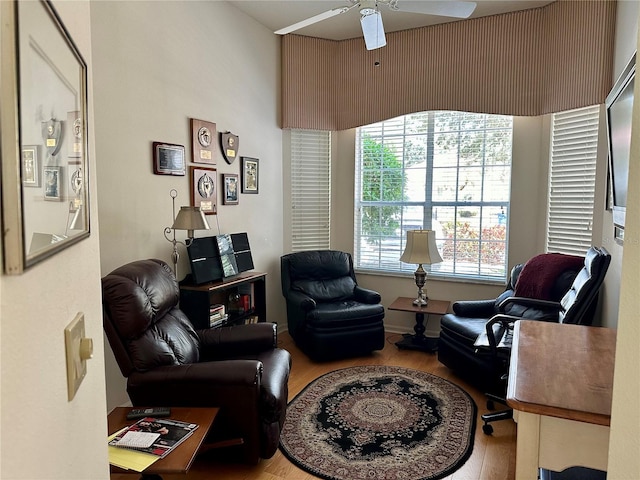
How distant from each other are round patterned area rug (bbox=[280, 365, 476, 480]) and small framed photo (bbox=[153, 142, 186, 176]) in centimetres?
193

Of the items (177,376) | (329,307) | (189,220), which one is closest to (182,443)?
(177,376)

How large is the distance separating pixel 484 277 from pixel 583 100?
179 cm

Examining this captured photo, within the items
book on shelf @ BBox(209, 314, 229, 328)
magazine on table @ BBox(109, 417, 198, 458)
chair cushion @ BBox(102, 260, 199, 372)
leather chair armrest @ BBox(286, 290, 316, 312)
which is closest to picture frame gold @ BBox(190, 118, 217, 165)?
chair cushion @ BBox(102, 260, 199, 372)

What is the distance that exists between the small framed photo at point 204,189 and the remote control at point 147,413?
1.80m

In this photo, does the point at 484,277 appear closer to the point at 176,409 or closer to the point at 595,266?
the point at 595,266

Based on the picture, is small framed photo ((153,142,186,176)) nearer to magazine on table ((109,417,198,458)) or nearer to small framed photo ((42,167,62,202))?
magazine on table ((109,417,198,458))

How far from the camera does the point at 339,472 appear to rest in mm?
2293

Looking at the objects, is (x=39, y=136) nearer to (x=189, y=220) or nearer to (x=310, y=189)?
(x=189, y=220)

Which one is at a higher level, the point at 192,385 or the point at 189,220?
the point at 189,220

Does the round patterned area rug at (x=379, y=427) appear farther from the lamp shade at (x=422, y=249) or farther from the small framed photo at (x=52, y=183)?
the small framed photo at (x=52, y=183)

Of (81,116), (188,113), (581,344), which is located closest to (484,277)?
(581,344)

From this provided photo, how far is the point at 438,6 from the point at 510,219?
2.18 m

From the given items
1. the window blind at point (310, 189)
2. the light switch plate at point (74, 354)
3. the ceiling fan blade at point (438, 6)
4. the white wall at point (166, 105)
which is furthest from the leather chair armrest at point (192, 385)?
the window blind at point (310, 189)

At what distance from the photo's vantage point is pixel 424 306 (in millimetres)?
4082
